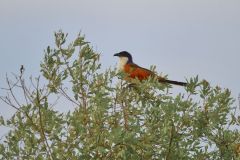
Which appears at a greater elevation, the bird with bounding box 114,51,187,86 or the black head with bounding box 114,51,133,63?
the black head with bounding box 114,51,133,63

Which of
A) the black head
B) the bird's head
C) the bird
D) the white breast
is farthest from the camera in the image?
the black head

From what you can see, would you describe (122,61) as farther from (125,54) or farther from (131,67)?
(131,67)

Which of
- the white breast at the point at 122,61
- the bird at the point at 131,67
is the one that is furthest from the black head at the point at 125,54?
the white breast at the point at 122,61

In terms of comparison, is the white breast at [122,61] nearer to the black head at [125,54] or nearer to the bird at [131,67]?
the bird at [131,67]

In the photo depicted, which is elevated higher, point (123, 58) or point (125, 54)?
point (125, 54)

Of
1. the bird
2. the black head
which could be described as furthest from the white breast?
the black head

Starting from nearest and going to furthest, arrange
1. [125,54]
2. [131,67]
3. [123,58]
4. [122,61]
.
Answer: [131,67] → [122,61] → [123,58] → [125,54]

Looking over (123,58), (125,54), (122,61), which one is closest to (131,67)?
(122,61)

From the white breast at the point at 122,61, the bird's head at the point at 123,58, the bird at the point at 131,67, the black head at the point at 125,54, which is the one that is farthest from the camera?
the black head at the point at 125,54

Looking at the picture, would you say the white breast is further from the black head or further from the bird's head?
the black head

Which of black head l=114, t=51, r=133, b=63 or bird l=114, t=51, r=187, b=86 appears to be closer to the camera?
bird l=114, t=51, r=187, b=86

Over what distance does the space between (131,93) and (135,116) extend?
1.98 feet

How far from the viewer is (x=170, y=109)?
37.4 ft

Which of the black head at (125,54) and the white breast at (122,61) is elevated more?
the black head at (125,54)
